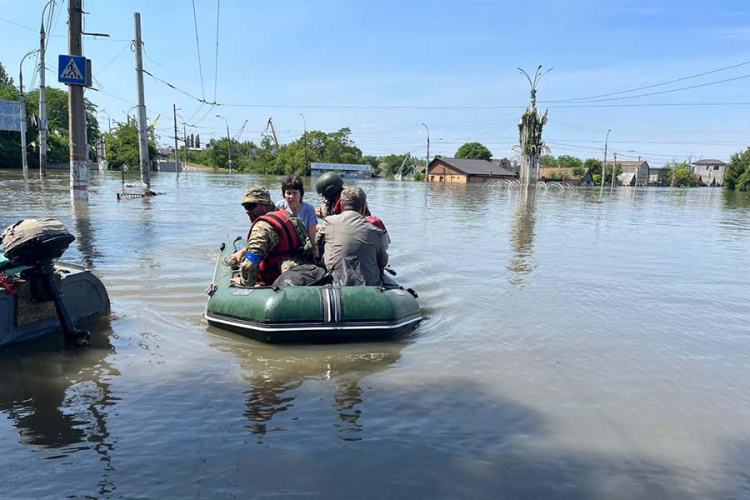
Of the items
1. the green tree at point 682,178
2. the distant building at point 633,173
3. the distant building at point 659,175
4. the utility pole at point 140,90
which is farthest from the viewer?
the distant building at point 659,175

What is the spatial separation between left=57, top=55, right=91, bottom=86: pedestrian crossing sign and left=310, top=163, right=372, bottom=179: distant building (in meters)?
70.5

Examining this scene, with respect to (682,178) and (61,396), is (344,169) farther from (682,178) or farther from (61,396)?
(61,396)

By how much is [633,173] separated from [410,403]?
116 m

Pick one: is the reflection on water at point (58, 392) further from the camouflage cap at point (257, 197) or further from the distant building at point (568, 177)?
the distant building at point (568, 177)

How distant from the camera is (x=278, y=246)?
5.62 m

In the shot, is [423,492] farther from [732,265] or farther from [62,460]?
[732,265]

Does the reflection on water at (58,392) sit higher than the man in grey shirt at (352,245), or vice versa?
the man in grey shirt at (352,245)

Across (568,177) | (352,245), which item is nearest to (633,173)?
(568,177)

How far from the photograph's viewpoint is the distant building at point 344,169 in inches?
3442

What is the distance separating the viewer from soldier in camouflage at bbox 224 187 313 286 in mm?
5430

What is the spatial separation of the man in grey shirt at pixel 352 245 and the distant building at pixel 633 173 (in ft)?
352

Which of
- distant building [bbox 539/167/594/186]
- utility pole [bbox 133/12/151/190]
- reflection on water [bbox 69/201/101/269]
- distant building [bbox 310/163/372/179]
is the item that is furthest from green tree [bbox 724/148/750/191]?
reflection on water [bbox 69/201/101/269]

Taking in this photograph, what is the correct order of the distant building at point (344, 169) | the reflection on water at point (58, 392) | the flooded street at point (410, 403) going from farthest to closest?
the distant building at point (344, 169), the reflection on water at point (58, 392), the flooded street at point (410, 403)

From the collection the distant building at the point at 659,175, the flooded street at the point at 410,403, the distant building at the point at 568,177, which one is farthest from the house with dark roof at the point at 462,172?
the flooded street at the point at 410,403
